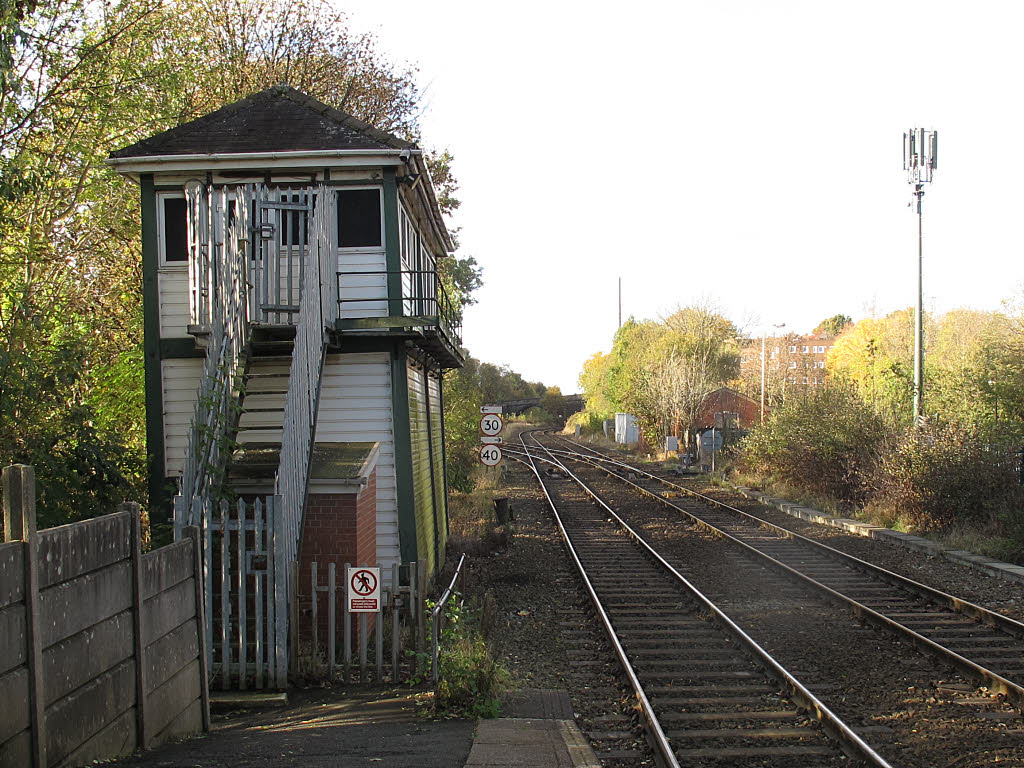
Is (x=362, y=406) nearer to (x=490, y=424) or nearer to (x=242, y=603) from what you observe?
(x=242, y=603)

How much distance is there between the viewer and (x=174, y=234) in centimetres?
1148

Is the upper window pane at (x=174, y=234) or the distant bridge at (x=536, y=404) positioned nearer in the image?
the upper window pane at (x=174, y=234)

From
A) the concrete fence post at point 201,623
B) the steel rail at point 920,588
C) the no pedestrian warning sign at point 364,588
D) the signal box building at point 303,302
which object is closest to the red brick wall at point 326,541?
the signal box building at point 303,302

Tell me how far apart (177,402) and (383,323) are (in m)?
3.00

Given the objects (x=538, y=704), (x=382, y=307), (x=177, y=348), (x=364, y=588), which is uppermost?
(x=382, y=307)

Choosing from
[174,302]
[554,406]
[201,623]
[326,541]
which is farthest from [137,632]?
[554,406]

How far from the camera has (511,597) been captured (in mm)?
12047

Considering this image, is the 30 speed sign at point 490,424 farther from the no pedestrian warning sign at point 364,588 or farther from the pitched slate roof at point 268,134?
the no pedestrian warning sign at point 364,588

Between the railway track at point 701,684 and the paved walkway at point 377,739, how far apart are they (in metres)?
0.77

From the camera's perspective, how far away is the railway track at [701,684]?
614 centimetres

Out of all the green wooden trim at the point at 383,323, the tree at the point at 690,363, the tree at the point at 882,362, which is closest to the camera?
the green wooden trim at the point at 383,323

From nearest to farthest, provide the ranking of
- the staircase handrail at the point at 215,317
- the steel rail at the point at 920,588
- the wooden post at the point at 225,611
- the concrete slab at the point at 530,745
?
1. the concrete slab at the point at 530,745
2. the wooden post at the point at 225,611
3. the staircase handrail at the point at 215,317
4. the steel rail at the point at 920,588

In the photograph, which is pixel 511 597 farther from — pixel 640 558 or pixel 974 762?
pixel 974 762

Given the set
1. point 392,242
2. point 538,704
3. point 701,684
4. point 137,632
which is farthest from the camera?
point 392,242
